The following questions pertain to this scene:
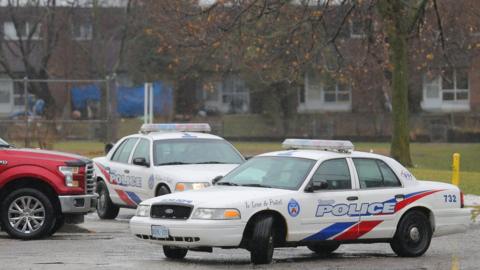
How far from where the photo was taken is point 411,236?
12.8 metres

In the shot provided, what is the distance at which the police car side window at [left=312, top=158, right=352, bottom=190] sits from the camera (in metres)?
12.3

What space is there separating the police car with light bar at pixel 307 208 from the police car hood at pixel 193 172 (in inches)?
107

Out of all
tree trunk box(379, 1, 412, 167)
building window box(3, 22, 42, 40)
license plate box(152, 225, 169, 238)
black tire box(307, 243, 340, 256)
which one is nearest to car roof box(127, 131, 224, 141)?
black tire box(307, 243, 340, 256)

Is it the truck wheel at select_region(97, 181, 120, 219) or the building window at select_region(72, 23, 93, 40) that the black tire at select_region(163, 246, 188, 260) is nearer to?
the truck wheel at select_region(97, 181, 120, 219)

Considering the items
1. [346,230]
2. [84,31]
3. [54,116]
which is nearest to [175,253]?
[346,230]

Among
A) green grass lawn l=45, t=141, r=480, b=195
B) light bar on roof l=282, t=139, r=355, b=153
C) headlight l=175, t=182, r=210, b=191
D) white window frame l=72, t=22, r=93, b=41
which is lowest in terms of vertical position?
green grass lawn l=45, t=141, r=480, b=195

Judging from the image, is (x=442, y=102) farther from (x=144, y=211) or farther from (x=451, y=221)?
(x=144, y=211)

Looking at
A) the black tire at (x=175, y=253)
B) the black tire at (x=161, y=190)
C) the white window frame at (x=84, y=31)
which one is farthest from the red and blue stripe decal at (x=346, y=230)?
the white window frame at (x=84, y=31)

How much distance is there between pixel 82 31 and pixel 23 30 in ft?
11.4

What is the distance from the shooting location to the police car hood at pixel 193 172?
51.2 ft

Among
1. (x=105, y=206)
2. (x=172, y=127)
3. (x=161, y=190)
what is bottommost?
(x=105, y=206)

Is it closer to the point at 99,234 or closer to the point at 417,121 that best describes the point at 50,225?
the point at 99,234

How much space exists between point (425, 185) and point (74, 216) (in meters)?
5.08

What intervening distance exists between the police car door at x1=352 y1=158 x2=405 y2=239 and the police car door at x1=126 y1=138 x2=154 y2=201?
4.66 meters
